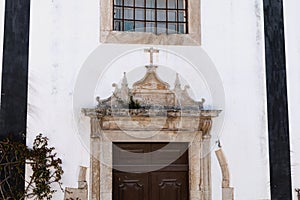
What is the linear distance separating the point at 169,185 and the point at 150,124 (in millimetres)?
827

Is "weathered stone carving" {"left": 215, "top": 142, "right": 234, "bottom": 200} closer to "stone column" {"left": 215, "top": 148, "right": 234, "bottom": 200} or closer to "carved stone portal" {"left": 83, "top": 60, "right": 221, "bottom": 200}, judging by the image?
"stone column" {"left": 215, "top": 148, "right": 234, "bottom": 200}

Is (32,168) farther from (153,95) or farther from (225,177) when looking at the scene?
(225,177)

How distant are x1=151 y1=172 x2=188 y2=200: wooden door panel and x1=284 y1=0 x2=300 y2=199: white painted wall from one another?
1448 millimetres

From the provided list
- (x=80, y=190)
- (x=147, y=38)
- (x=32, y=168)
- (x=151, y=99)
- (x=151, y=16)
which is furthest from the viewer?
(x=151, y=16)

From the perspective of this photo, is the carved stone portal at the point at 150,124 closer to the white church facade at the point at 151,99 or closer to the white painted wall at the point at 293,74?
the white church facade at the point at 151,99

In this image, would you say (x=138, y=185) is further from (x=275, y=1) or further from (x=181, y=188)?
(x=275, y=1)

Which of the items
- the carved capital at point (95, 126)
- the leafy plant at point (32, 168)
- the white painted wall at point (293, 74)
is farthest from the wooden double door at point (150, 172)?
the white painted wall at point (293, 74)

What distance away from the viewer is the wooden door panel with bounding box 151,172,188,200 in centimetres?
659

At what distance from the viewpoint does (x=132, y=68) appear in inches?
261

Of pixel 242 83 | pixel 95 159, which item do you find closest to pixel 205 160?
pixel 242 83

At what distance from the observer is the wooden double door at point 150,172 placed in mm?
6543

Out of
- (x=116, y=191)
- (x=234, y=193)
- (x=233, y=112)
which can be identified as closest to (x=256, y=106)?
(x=233, y=112)

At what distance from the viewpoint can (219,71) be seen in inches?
268

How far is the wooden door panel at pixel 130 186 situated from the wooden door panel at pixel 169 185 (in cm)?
11
